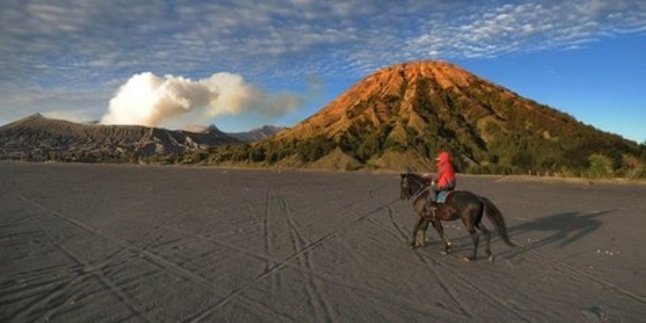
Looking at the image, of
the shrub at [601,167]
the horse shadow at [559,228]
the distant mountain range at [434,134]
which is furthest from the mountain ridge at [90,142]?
the horse shadow at [559,228]

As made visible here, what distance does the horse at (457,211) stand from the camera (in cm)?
1278

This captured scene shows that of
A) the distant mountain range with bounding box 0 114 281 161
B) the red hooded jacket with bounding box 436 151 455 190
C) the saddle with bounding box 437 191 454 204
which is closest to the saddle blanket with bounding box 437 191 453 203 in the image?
the saddle with bounding box 437 191 454 204

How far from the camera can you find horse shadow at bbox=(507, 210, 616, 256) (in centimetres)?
1560

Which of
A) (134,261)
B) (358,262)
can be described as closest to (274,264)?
(358,262)

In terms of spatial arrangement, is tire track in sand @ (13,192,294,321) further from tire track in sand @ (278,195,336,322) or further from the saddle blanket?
the saddle blanket

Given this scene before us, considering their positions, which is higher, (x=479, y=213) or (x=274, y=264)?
(x=479, y=213)

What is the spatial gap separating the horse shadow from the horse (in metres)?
1.62

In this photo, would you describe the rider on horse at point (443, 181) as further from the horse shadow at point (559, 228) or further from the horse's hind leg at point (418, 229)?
the horse shadow at point (559, 228)

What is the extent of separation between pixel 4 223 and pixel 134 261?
7847 mm

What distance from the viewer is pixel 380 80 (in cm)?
11238

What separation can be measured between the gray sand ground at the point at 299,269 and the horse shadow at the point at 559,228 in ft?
0.20

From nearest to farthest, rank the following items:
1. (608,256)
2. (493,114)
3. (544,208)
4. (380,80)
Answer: (608,256)
(544,208)
(493,114)
(380,80)

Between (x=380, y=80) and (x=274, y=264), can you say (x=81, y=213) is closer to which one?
(x=274, y=264)

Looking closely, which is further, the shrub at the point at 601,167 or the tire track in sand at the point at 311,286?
the shrub at the point at 601,167
